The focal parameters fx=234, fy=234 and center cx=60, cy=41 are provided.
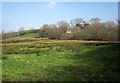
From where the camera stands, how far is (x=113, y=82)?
12398 mm

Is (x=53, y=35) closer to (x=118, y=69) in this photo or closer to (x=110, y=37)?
(x=110, y=37)

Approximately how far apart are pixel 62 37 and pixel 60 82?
78.7m

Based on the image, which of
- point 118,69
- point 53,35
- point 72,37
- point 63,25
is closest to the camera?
point 118,69

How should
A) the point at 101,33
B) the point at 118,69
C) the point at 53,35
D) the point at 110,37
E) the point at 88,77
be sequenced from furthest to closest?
the point at 53,35
the point at 101,33
the point at 110,37
the point at 118,69
the point at 88,77

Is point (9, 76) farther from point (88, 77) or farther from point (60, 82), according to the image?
point (88, 77)

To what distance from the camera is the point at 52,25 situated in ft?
349

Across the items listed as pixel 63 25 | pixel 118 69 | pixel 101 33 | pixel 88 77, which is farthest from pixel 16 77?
pixel 63 25

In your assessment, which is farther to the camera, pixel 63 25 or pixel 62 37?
pixel 63 25

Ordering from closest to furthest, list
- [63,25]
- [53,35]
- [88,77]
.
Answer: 1. [88,77]
2. [53,35]
3. [63,25]

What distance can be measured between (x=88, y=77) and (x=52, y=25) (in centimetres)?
9349

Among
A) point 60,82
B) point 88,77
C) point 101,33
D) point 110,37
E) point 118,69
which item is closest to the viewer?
point 60,82

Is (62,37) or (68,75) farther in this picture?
(62,37)

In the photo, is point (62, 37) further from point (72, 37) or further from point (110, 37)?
point (110, 37)

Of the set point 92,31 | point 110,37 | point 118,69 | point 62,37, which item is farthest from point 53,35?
point 118,69
